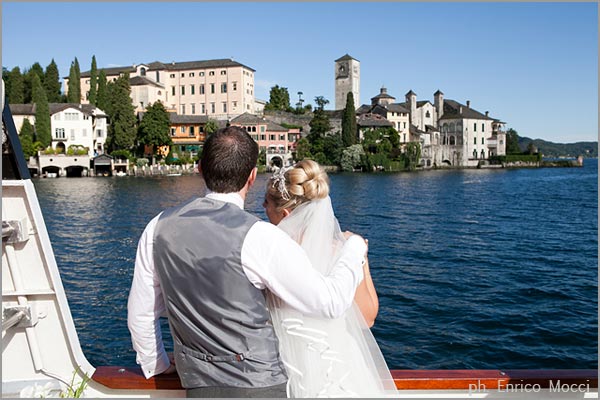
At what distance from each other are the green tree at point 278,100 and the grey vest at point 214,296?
3508 inches

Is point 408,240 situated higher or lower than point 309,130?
lower

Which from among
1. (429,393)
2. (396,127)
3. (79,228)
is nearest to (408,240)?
(79,228)

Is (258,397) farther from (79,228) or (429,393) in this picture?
(79,228)

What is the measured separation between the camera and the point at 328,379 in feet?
7.52

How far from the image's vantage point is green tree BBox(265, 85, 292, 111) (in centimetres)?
9081

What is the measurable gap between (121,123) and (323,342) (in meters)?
68.5

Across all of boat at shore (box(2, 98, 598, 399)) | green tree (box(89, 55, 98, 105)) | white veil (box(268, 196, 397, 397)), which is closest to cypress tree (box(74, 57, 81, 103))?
green tree (box(89, 55, 98, 105))

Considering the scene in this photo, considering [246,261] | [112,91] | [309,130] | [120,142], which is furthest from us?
[309,130]

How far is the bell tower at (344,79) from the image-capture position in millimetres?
94062

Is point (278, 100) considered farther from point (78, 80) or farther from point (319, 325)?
point (319, 325)

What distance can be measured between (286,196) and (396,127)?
283 ft

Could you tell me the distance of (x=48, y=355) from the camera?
2912mm

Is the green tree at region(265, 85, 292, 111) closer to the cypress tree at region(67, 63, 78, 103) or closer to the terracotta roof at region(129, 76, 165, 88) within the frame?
the terracotta roof at region(129, 76, 165, 88)

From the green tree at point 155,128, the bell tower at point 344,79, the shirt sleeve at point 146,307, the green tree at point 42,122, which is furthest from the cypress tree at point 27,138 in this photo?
the shirt sleeve at point 146,307
